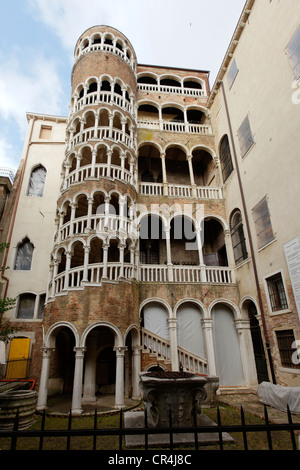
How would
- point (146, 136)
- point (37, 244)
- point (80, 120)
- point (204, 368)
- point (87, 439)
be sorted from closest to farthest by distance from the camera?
1. point (87, 439)
2. point (204, 368)
3. point (80, 120)
4. point (37, 244)
5. point (146, 136)

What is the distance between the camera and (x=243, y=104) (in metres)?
15.9

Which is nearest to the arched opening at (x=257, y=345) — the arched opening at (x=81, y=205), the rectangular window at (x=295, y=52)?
the arched opening at (x=81, y=205)

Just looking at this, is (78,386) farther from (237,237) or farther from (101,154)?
(101,154)

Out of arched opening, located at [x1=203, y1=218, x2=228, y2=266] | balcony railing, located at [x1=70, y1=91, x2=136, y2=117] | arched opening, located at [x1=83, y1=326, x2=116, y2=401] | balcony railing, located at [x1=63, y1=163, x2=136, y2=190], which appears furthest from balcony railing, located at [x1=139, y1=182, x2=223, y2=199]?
arched opening, located at [x1=83, y1=326, x2=116, y2=401]

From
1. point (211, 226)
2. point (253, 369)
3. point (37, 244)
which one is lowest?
point (253, 369)

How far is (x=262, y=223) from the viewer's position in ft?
44.2

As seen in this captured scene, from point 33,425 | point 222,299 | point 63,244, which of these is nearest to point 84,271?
point 63,244

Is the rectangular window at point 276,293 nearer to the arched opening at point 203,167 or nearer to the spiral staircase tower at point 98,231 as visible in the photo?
the spiral staircase tower at point 98,231

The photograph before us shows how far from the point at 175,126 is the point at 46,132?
10754 mm

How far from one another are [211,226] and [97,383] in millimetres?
12737

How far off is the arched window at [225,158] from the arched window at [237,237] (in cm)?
307

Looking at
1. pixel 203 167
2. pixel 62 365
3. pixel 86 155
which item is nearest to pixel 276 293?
pixel 62 365

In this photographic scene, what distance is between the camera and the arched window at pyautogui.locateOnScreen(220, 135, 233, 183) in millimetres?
17766

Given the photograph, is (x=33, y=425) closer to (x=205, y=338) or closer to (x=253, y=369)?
(x=205, y=338)
